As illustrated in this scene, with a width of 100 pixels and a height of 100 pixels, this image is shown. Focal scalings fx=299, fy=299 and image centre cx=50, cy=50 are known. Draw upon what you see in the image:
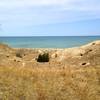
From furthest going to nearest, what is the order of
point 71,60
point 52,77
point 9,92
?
point 71,60 < point 52,77 < point 9,92

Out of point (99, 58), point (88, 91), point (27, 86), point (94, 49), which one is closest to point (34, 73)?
point (27, 86)

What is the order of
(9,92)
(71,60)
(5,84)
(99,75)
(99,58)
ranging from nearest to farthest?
(9,92) → (5,84) → (99,75) → (99,58) → (71,60)

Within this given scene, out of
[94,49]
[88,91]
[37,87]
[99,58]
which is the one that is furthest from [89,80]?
Result: [94,49]

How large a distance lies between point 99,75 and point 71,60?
1019cm

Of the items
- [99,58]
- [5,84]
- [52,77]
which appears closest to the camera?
[5,84]

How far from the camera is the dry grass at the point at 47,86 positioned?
923 centimetres

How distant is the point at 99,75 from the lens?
473 inches

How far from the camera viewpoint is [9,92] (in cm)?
924

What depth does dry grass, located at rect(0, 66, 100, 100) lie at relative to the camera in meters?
9.23

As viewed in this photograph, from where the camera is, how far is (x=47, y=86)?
9977 millimetres

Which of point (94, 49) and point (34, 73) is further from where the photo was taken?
point (94, 49)

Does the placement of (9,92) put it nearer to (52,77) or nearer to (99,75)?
(52,77)

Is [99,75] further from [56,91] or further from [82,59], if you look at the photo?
[82,59]

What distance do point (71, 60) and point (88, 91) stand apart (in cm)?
1249
